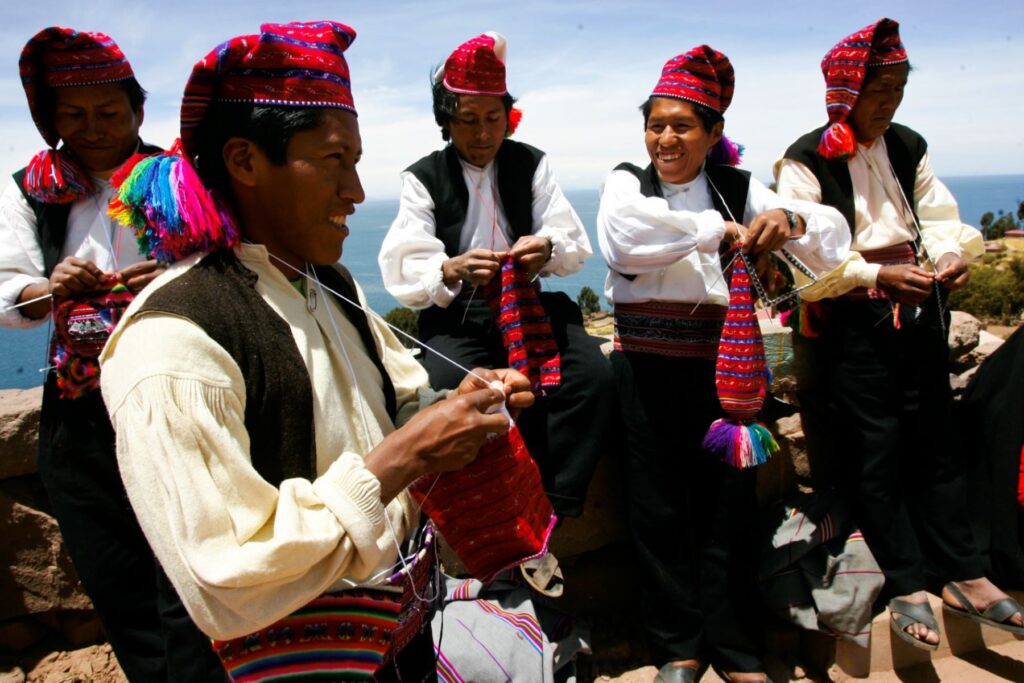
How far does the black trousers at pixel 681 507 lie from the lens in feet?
10.3

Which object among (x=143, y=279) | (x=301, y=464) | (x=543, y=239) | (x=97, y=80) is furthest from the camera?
(x=543, y=239)

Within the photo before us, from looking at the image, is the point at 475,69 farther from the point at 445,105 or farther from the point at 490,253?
the point at 490,253

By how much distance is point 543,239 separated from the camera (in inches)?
117

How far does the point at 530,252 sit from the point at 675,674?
1.82 metres

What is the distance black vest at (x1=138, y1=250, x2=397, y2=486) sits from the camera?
134 centimetres

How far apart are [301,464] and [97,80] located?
1.89 meters

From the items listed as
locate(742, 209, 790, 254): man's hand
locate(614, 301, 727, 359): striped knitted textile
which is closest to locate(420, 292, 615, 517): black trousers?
locate(614, 301, 727, 359): striped knitted textile

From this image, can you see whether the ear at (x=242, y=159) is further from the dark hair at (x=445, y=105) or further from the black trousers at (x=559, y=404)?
the dark hair at (x=445, y=105)

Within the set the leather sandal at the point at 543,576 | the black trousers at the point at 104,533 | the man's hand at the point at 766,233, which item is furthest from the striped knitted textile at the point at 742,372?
the black trousers at the point at 104,533

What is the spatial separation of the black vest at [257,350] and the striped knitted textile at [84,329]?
3.73 feet

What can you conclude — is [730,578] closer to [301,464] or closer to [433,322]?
[433,322]

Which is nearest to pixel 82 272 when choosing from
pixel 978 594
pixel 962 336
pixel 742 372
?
pixel 742 372

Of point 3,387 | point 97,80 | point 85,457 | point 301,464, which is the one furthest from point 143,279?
point 3,387

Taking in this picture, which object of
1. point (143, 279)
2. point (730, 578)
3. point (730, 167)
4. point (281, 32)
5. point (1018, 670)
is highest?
point (281, 32)
